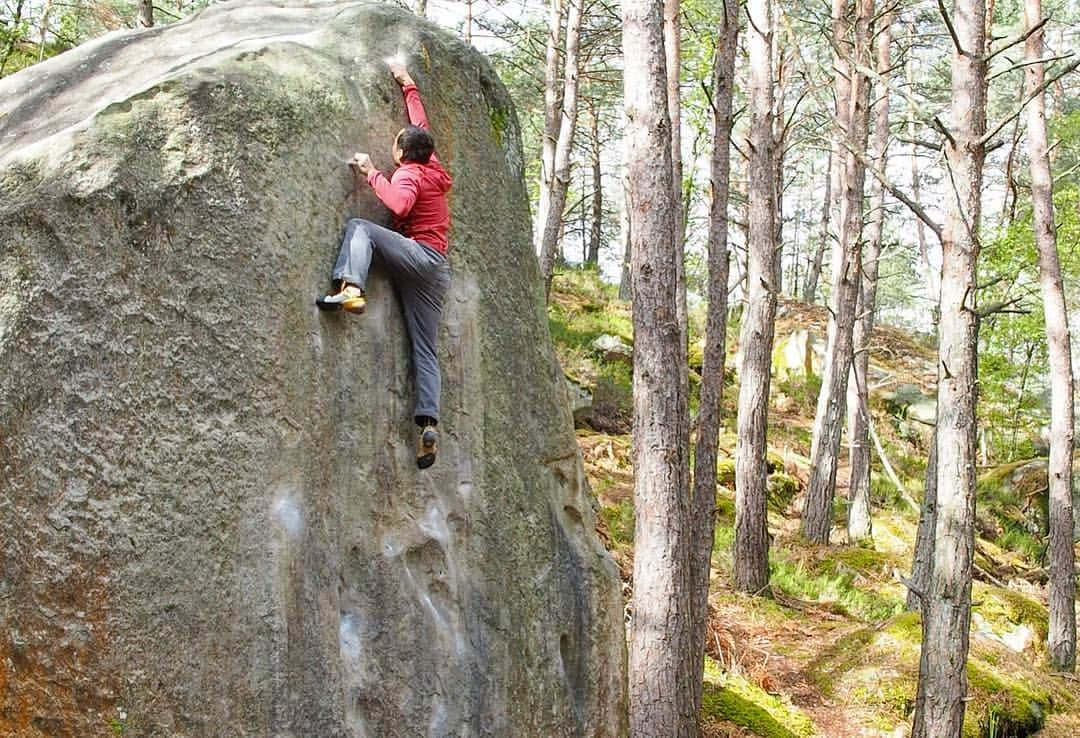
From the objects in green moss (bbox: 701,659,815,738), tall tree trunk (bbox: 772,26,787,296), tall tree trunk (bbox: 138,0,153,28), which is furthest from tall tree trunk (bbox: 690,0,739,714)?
tall tree trunk (bbox: 138,0,153,28)

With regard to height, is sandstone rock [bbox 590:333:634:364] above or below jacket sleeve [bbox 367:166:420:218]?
below

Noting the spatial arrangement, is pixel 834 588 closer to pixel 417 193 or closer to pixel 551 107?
pixel 551 107

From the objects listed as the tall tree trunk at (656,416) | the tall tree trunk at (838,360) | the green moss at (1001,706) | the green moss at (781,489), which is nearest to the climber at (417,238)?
the tall tree trunk at (656,416)

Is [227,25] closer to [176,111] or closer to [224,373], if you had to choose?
[176,111]

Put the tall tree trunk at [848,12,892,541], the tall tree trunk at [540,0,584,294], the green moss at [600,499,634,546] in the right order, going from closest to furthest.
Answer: the green moss at [600,499,634,546]
the tall tree trunk at [540,0,584,294]
the tall tree trunk at [848,12,892,541]

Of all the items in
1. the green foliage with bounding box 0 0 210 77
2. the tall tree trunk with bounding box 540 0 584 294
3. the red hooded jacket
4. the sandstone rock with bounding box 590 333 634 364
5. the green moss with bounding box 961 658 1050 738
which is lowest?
the green moss with bounding box 961 658 1050 738

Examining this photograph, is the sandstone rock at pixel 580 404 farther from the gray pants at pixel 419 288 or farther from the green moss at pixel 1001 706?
the gray pants at pixel 419 288

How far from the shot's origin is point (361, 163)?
5133 millimetres

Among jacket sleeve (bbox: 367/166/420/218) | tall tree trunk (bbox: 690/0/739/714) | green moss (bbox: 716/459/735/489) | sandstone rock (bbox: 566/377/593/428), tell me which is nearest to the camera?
jacket sleeve (bbox: 367/166/420/218)

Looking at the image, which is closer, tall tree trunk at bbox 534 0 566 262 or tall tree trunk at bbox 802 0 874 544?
tall tree trunk at bbox 802 0 874 544

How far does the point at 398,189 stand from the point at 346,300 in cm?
77

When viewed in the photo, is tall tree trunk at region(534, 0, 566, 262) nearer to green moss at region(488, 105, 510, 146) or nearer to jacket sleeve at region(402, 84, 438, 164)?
green moss at region(488, 105, 510, 146)

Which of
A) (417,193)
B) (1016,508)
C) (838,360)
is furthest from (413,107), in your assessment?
(1016,508)

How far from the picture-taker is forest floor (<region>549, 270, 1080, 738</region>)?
8992 mm
